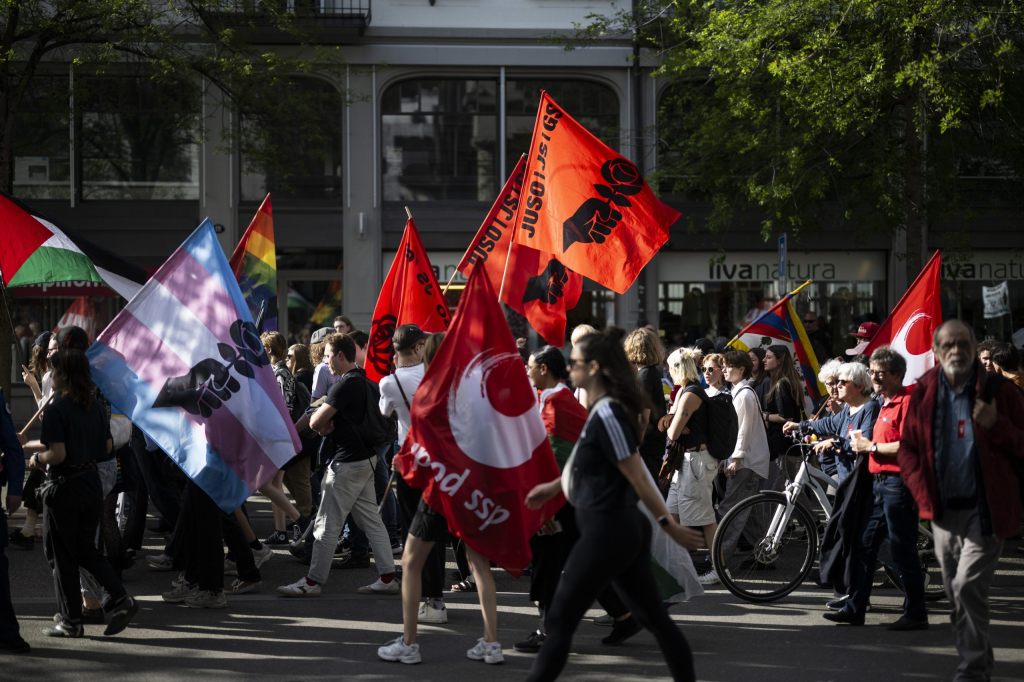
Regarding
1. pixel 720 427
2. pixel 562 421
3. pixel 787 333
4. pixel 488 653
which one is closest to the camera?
pixel 488 653

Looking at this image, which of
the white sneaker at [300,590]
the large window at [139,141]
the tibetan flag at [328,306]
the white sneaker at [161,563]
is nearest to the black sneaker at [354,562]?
the white sneaker at [300,590]

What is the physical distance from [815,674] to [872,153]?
43.2ft

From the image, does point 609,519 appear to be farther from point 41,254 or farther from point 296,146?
point 296,146

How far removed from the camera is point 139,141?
2281cm

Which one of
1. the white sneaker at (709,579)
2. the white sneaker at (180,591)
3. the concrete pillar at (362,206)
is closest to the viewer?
the white sneaker at (180,591)

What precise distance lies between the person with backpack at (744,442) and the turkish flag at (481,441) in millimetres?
2641

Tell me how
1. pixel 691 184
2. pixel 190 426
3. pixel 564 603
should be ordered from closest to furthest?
pixel 564 603, pixel 190 426, pixel 691 184

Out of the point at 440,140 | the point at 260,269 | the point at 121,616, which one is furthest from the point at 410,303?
the point at 440,140

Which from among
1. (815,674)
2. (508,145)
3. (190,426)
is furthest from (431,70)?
(815,674)

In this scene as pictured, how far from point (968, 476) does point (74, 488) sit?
4.82m

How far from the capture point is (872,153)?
1834cm

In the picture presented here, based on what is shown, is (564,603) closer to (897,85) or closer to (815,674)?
(815,674)

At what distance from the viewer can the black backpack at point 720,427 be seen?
894 centimetres

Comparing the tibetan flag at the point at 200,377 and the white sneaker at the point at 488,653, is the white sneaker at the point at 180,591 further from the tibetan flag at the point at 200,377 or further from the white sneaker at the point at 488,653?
the white sneaker at the point at 488,653
